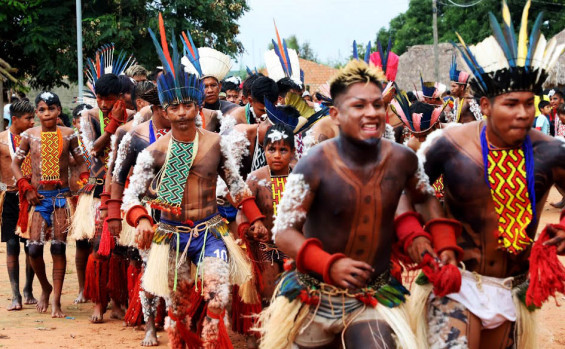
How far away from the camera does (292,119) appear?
24.1ft

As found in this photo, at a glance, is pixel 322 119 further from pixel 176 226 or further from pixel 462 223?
pixel 462 223

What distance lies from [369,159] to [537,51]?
1.11 meters

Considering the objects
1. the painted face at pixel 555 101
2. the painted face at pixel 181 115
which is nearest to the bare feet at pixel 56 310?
the painted face at pixel 181 115

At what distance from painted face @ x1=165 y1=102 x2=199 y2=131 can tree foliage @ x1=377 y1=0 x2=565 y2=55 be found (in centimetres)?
2358

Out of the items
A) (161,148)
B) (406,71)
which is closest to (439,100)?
(161,148)

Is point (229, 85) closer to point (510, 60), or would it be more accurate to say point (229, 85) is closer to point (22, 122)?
point (22, 122)

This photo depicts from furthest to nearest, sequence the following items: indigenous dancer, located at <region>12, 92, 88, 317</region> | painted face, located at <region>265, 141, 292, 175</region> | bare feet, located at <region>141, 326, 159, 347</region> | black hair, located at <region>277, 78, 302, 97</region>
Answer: indigenous dancer, located at <region>12, 92, 88, 317</region>
black hair, located at <region>277, 78, 302, 97</region>
bare feet, located at <region>141, 326, 159, 347</region>
painted face, located at <region>265, 141, 292, 175</region>

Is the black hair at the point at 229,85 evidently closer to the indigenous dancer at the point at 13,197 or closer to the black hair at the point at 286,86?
the indigenous dancer at the point at 13,197

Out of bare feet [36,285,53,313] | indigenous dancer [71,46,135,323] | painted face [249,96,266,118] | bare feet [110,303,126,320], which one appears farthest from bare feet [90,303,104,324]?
painted face [249,96,266,118]

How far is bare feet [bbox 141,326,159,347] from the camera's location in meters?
7.53

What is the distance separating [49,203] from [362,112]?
19.6ft

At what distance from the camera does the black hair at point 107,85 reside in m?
8.54

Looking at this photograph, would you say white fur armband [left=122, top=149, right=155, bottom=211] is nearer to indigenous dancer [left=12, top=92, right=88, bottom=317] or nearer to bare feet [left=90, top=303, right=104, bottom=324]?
bare feet [left=90, top=303, right=104, bottom=324]

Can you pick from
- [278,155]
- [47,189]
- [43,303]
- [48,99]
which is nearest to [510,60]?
[278,155]
